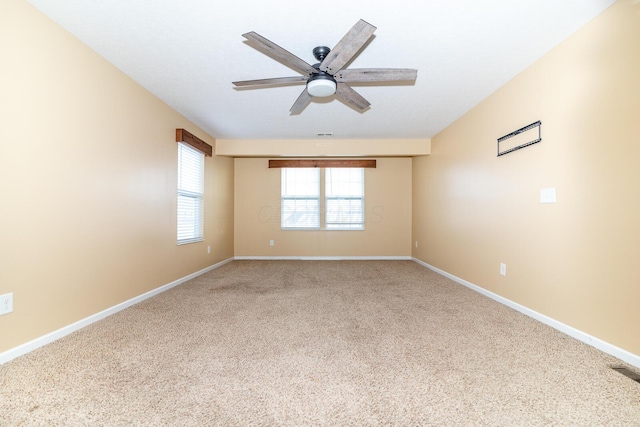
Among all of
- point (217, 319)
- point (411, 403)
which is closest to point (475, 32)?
point (411, 403)

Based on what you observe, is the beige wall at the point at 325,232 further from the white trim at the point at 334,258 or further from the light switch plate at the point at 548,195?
the light switch plate at the point at 548,195

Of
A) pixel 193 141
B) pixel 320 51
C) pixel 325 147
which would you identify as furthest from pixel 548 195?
pixel 193 141

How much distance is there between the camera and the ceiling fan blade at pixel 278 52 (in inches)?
68.8

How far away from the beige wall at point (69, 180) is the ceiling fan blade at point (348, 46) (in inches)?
76.3

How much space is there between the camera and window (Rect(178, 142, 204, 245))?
12.6 feet

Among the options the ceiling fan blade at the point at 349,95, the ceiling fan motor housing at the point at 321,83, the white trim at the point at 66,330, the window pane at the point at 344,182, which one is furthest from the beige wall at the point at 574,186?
the white trim at the point at 66,330

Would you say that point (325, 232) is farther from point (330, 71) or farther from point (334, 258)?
point (330, 71)

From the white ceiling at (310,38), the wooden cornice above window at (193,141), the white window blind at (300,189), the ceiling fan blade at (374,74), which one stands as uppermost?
the white ceiling at (310,38)

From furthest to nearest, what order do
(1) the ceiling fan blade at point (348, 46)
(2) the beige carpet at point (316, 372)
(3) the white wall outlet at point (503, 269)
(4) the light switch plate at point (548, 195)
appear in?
(3) the white wall outlet at point (503, 269) → (4) the light switch plate at point (548, 195) → (1) the ceiling fan blade at point (348, 46) → (2) the beige carpet at point (316, 372)

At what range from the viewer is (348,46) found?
5.98 feet

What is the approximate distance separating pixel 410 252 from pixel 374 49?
4498mm

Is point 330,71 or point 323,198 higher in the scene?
point 330,71

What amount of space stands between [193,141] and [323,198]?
9.25 feet

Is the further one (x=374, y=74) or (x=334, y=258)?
(x=334, y=258)
